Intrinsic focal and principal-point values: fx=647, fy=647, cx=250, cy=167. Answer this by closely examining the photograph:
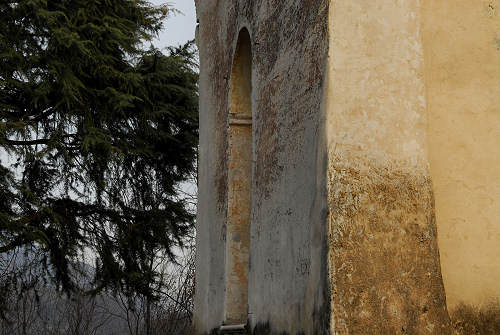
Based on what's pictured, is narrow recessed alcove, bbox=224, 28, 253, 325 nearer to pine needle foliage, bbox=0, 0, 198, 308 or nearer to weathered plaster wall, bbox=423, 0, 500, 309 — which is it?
weathered plaster wall, bbox=423, 0, 500, 309

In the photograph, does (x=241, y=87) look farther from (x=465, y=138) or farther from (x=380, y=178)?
(x=380, y=178)

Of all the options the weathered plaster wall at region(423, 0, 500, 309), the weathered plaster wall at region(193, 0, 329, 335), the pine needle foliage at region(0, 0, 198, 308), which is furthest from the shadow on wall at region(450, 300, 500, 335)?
the pine needle foliage at region(0, 0, 198, 308)

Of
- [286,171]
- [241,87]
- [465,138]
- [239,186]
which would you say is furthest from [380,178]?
[241,87]

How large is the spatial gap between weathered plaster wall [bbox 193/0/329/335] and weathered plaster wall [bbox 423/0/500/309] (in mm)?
807

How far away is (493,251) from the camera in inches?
164

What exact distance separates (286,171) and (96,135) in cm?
623

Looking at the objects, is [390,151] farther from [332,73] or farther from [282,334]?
[282,334]

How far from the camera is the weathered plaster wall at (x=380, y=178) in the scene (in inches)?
139

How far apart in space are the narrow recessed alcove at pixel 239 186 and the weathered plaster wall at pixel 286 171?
0.14 meters

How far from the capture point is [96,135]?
10.3 metres

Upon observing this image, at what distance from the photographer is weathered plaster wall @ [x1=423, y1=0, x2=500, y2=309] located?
4.13 m

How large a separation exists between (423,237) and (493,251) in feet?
2.36

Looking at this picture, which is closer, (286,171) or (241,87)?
(286,171)

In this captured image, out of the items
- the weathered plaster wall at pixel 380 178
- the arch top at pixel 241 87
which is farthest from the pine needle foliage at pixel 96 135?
the weathered plaster wall at pixel 380 178
